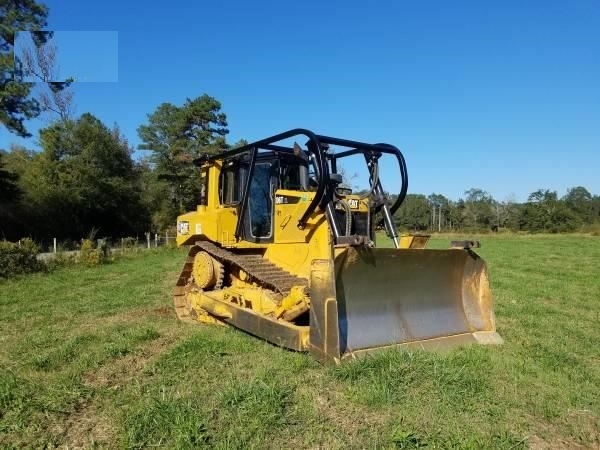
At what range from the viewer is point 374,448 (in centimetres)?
338

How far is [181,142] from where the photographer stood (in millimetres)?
45281

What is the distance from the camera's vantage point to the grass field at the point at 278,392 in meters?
3.58

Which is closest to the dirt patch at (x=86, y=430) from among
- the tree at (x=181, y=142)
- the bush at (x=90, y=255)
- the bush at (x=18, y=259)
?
the bush at (x=18, y=259)

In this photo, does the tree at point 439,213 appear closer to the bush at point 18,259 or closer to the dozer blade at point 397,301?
the bush at point 18,259

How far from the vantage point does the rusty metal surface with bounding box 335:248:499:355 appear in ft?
17.5

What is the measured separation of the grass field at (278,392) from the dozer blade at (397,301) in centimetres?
37

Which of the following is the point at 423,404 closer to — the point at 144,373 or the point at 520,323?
the point at 144,373

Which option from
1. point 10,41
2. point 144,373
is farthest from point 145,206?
point 144,373

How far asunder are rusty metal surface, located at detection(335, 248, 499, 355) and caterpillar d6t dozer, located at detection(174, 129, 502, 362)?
0.04 feet

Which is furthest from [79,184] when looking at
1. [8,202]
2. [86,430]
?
[86,430]

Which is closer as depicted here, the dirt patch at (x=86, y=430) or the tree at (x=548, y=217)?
the dirt patch at (x=86, y=430)

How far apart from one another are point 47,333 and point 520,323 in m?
7.06

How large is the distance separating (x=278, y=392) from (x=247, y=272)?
242 centimetres

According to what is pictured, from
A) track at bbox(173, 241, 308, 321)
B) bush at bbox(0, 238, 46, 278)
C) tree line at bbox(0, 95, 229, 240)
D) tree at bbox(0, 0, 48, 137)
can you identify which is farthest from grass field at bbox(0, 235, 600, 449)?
tree line at bbox(0, 95, 229, 240)
